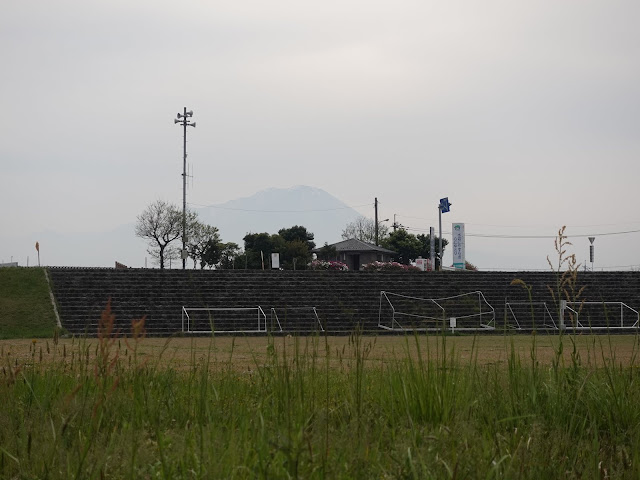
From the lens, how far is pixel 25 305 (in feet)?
86.8

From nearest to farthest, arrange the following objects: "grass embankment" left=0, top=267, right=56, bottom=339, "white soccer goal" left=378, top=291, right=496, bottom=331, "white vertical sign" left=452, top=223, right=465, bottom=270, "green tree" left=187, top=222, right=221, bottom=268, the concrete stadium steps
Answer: "grass embankment" left=0, top=267, right=56, bottom=339 < the concrete stadium steps < "white soccer goal" left=378, top=291, right=496, bottom=331 < "white vertical sign" left=452, top=223, right=465, bottom=270 < "green tree" left=187, top=222, right=221, bottom=268

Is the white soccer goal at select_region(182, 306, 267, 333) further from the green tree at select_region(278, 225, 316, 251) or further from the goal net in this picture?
the green tree at select_region(278, 225, 316, 251)

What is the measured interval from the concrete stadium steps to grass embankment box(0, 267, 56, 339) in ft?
1.87

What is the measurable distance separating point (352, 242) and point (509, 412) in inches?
2338

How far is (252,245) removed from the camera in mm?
66625

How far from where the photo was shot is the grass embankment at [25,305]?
2365 cm

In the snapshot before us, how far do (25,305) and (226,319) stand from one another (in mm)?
6580

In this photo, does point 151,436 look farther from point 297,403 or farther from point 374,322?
point 374,322

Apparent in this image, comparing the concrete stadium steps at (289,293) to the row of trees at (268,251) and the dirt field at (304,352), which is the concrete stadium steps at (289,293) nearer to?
the dirt field at (304,352)

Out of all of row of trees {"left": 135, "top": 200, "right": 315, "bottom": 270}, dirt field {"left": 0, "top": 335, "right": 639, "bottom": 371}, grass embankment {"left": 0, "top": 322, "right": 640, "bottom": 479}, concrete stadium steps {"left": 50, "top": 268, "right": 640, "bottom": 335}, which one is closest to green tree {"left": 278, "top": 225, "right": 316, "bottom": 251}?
row of trees {"left": 135, "top": 200, "right": 315, "bottom": 270}

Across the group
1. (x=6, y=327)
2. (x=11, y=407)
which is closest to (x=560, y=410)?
(x=11, y=407)

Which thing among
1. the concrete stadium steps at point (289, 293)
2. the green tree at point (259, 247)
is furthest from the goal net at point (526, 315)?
the green tree at point (259, 247)

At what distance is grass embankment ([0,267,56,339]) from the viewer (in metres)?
23.6

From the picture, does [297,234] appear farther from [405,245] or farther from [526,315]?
[526,315]
